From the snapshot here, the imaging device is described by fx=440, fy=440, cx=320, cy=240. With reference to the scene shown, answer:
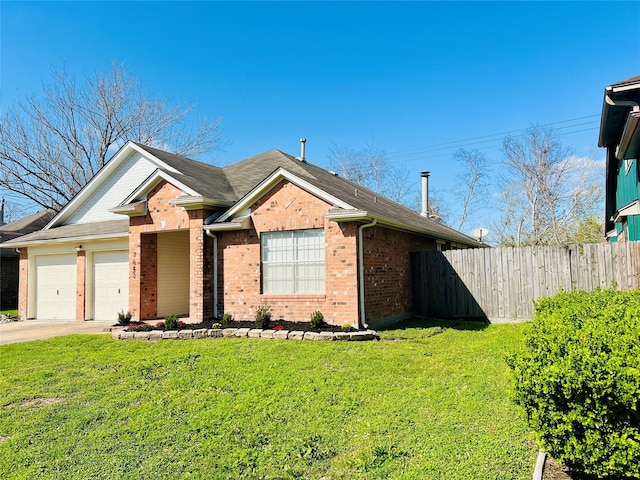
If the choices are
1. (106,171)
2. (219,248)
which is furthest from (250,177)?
(106,171)

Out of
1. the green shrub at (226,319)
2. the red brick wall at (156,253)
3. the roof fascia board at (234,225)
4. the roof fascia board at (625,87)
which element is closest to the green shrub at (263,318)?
the green shrub at (226,319)

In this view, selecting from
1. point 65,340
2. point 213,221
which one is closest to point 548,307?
point 213,221

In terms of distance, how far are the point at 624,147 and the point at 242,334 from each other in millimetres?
9219

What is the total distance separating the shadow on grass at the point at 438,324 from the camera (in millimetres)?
11863

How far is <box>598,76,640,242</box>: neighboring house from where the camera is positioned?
822 centimetres

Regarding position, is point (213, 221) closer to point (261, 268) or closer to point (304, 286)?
point (261, 268)

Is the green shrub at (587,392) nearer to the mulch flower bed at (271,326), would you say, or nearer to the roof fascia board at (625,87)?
the roof fascia board at (625,87)

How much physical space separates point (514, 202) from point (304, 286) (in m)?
24.4

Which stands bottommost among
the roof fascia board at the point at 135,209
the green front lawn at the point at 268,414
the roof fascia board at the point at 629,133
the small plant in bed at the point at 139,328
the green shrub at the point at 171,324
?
the green front lawn at the point at 268,414

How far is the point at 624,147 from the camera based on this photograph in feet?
29.5

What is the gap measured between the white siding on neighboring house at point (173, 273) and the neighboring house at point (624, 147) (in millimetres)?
12673

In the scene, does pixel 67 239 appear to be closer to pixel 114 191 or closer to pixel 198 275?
pixel 114 191

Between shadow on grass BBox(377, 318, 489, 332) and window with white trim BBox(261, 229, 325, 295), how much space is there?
2218mm

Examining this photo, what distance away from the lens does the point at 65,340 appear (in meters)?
11.2
